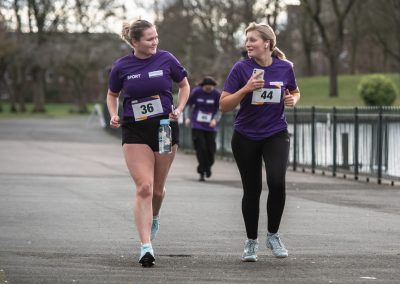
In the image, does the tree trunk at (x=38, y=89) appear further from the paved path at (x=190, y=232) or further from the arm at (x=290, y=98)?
the arm at (x=290, y=98)

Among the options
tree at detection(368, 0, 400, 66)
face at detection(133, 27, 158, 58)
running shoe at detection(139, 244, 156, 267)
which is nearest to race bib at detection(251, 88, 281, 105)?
face at detection(133, 27, 158, 58)

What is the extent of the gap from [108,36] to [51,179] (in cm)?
5981

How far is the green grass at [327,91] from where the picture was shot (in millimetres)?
64769

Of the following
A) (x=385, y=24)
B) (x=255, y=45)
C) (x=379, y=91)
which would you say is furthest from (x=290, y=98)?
(x=385, y=24)

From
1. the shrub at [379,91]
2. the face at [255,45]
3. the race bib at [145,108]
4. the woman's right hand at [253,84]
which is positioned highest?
the face at [255,45]

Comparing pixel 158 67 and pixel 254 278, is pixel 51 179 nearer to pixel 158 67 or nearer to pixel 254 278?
pixel 158 67

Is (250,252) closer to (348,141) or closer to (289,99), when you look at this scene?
(289,99)

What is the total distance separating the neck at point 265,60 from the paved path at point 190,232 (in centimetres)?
141

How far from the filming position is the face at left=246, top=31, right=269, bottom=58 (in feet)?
27.6

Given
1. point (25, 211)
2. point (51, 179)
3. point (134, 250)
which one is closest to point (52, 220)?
point (25, 211)

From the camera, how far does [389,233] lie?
10547 millimetres

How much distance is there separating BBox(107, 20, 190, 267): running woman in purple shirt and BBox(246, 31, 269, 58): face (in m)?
0.60

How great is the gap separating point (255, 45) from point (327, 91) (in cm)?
7017

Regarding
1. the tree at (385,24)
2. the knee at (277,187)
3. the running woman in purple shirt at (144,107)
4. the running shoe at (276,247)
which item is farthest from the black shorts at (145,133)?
the tree at (385,24)
